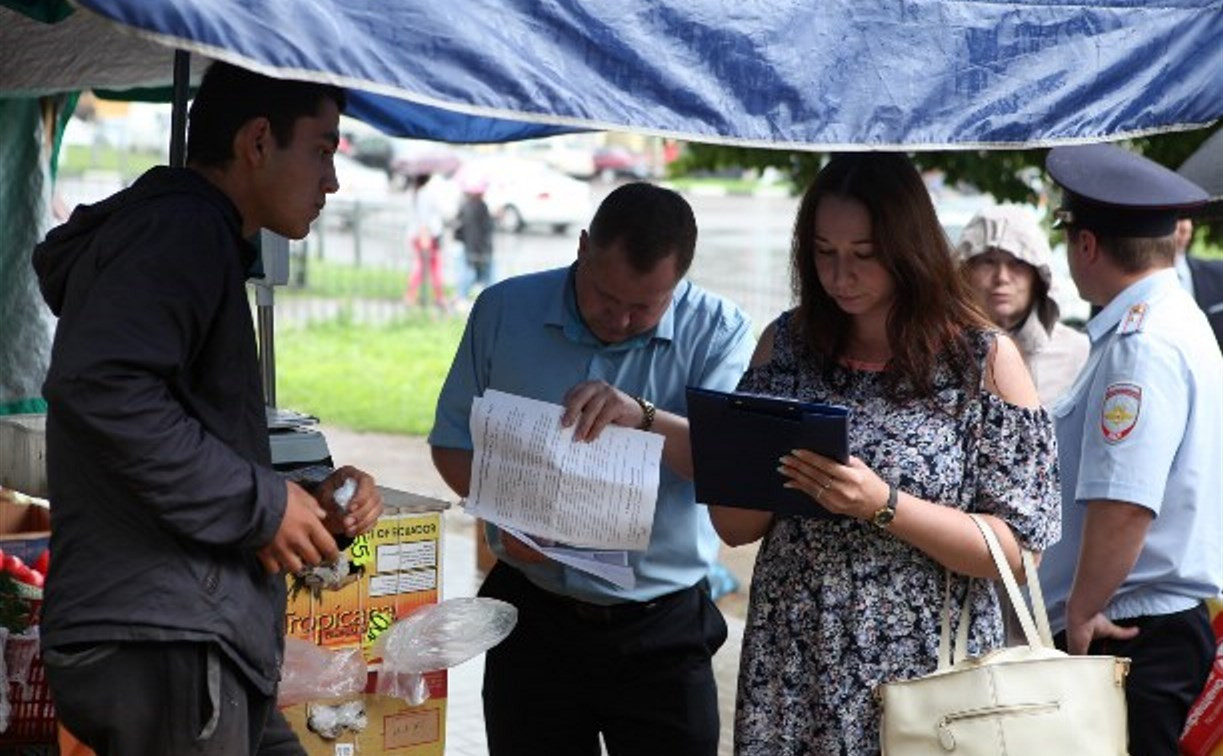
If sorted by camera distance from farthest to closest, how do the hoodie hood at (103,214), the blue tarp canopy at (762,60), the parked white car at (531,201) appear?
the parked white car at (531,201)
the hoodie hood at (103,214)
the blue tarp canopy at (762,60)

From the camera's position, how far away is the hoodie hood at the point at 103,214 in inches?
110

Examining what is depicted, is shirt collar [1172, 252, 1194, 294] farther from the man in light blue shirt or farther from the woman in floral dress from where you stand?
the woman in floral dress

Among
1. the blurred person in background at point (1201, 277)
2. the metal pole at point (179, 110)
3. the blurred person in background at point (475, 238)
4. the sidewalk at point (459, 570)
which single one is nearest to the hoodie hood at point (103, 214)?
the metal pole at point (179, 110)

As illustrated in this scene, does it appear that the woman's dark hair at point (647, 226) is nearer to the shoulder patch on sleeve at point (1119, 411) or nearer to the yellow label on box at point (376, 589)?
the yellow label on box at point (376, 589)

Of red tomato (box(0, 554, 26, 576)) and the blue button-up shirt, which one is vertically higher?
the blue button-up shirt

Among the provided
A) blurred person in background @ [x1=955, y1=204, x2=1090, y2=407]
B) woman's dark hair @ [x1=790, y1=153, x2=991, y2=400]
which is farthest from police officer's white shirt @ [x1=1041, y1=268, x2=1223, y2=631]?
blurred person in background @ [x1=955, y1=204, x2=1090, y2=407]

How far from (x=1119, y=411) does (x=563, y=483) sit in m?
1.29

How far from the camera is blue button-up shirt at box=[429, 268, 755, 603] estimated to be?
3.92m

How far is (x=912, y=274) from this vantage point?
133 inches

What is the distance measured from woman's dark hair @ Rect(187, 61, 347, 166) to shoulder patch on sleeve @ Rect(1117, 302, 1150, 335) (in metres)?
1.99

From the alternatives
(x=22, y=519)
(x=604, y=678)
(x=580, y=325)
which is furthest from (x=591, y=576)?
(x=22, y=519)

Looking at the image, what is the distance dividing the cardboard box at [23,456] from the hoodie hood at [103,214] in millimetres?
2320

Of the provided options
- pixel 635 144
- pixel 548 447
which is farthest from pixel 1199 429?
pixel 635 144

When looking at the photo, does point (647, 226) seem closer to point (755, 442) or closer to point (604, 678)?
point (755, 442)
